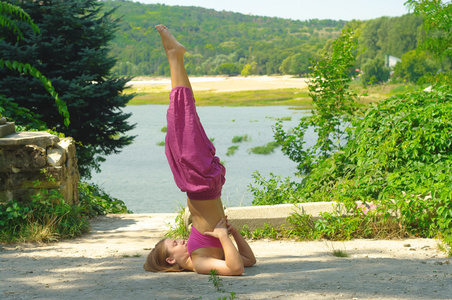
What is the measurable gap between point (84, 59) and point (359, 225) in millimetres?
7956

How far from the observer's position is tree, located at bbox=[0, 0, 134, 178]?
1111cm

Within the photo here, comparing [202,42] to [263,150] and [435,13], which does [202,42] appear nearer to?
[263,150]

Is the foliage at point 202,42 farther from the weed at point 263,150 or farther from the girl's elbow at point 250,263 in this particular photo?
the girl's elbow at point 250,263

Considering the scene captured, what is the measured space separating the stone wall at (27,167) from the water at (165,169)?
1.87 metres

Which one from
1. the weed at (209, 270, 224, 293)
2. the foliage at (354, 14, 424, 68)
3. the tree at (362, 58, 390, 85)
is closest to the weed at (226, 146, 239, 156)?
the weed at (209, 270, 224, 293)

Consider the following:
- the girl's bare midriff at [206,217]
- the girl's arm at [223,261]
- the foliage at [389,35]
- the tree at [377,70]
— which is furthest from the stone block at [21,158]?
the foliage at [389,35]

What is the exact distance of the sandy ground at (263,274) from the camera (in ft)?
12.1

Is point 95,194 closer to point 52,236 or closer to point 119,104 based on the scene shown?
point 119,104

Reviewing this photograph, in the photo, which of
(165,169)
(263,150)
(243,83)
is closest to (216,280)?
(165,169)

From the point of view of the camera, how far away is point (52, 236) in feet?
21.6

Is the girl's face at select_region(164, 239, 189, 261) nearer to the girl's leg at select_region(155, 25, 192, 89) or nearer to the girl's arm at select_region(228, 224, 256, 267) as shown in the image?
the girl's arm at select_region(228, 224, 256, 267)

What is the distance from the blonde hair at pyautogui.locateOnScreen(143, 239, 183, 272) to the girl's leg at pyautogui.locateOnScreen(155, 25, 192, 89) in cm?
150

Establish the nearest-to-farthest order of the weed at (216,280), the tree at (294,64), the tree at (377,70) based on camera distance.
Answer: the weed at (216,280)
the tree at (294,64)
the tree at (377,70)

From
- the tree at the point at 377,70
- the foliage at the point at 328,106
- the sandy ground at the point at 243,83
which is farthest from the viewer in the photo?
the sandy ground at the point at 243,83
